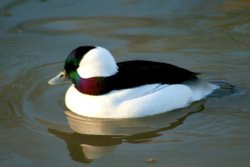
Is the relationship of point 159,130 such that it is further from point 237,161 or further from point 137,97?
point 237,161

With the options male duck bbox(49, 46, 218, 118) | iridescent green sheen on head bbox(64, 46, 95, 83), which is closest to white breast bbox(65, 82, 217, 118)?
male duck bbox(49, 46, 218, 118)

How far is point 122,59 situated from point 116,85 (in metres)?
1.95

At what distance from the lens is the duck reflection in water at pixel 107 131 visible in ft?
21.1

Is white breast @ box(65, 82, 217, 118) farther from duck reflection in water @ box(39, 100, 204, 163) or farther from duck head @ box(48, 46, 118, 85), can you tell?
duck head @ box(48, 46, 118, 85)

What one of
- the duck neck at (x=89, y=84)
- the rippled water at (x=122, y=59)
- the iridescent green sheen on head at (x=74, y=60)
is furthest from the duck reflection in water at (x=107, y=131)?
the iridescent green sheen on head at (x=74, y=60)

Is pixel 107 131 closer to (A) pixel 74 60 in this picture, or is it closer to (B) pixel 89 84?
(B) pixel 89 84

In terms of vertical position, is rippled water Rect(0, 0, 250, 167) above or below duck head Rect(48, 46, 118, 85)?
below

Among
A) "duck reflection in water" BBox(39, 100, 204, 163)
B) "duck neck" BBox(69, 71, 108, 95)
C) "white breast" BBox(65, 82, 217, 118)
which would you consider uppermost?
"duck neck" BBox(69, 71, 108, 95)

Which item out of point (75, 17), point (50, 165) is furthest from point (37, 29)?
point (50, 165)

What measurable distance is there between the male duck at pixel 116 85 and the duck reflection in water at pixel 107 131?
73 mm

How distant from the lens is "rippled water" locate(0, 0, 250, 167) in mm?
6242

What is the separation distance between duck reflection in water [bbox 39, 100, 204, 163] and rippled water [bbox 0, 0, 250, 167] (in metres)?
0.01

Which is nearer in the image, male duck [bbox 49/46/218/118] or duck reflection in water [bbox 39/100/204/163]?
duck reflection in water [bbox 39/100/204/163]

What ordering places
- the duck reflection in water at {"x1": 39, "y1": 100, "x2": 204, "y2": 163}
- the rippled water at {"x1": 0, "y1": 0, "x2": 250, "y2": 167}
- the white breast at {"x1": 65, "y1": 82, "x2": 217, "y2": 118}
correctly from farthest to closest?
the white breast at {"x1": 65, "y1": 82, "x2": 217, "y2": 118} < the duck reflection in water at {"x1": 39, "y1": 100, "x2": 204, "y2": 163} < the rippled water at {"x1": 0, "y1": 0, "x2": 250, "y2": 167}
